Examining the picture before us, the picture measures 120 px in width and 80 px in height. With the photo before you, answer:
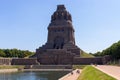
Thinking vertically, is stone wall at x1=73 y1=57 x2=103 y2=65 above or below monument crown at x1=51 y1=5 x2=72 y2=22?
below

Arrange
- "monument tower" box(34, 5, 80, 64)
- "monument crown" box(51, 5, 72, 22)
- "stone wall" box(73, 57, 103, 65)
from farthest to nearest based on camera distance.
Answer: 1. "monument crown" box(51, 5, 72, 22)
2. "monument tower" box(34, 5, 80, 64)
3. "stone wall" box(73, 57, 103, 65)

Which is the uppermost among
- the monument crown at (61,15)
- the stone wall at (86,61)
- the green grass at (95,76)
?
the monument crown at (61,15)

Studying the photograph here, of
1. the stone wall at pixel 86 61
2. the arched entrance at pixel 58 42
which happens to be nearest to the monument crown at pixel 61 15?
the arched entrance at pixel 58 42

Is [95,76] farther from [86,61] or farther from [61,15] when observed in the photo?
[61,15]

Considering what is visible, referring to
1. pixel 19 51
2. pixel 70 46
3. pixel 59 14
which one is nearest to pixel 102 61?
pixel 70 46

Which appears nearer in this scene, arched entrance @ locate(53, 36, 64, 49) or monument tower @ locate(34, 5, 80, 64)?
monument tower @ locate(34, 5, 80, 64)

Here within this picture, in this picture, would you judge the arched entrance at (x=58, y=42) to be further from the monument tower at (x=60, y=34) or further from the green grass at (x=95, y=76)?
the green grass at (x=95, y=76)

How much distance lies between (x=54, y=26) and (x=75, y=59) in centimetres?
1982

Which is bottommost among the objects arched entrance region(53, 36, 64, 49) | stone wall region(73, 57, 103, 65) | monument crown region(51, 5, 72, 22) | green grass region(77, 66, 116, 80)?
green grass region(77, 66, 116, 80)

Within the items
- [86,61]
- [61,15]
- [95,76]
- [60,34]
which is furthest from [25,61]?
[95,76]

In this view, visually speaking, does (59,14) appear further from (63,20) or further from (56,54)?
(56,54)

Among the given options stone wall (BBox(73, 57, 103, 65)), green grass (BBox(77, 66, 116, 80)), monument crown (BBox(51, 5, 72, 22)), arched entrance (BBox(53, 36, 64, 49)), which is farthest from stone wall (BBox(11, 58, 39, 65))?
green grass (BBox(77, 66, 116, 80))

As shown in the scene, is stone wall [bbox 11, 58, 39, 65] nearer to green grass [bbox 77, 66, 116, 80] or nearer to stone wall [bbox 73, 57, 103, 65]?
stone wall [bbox 73, 57, 103, 65]

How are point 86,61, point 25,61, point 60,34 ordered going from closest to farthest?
point 86,61 → point 25,61 → point 60,34
